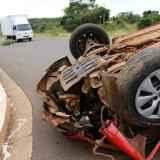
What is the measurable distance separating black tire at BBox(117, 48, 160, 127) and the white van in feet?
140

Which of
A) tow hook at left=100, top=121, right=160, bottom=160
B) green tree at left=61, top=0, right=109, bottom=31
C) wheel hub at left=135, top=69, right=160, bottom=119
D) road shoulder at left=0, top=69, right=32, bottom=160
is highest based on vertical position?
wheel hub at left=135, top=69, right=160, bottom=119

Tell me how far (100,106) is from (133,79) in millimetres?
929

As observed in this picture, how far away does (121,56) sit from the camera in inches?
234

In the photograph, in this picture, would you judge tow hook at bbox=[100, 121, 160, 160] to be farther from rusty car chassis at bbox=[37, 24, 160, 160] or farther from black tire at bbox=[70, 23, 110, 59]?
black tire at bbox=[70, 23, 110, 59]

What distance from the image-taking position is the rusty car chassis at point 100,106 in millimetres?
4934

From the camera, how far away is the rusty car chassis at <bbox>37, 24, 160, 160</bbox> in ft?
16.2

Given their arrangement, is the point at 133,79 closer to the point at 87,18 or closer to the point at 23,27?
the point at 23,27

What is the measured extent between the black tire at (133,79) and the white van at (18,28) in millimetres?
42744

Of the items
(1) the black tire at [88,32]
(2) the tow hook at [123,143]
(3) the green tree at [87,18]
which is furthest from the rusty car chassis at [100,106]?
(3) the green tree at [87,18]

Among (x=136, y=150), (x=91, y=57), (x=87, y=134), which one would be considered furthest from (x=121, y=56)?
(x=136, y=150)

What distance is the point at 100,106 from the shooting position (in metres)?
5.61

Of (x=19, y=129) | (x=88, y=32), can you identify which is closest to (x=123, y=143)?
(x=19, y=129)

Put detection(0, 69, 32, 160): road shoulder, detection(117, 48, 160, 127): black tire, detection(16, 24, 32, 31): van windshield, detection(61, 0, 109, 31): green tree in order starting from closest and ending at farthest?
1. detection(117, 48, 160, 127): black tire
2. detection(0, 69, 32, 160): road shoulder
3. detection(16, 24, 32, 31): van windshield
4. detection(61, 0, 109, 31): green tree

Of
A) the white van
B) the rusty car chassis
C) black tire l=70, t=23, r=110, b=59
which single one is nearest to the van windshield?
the white van
